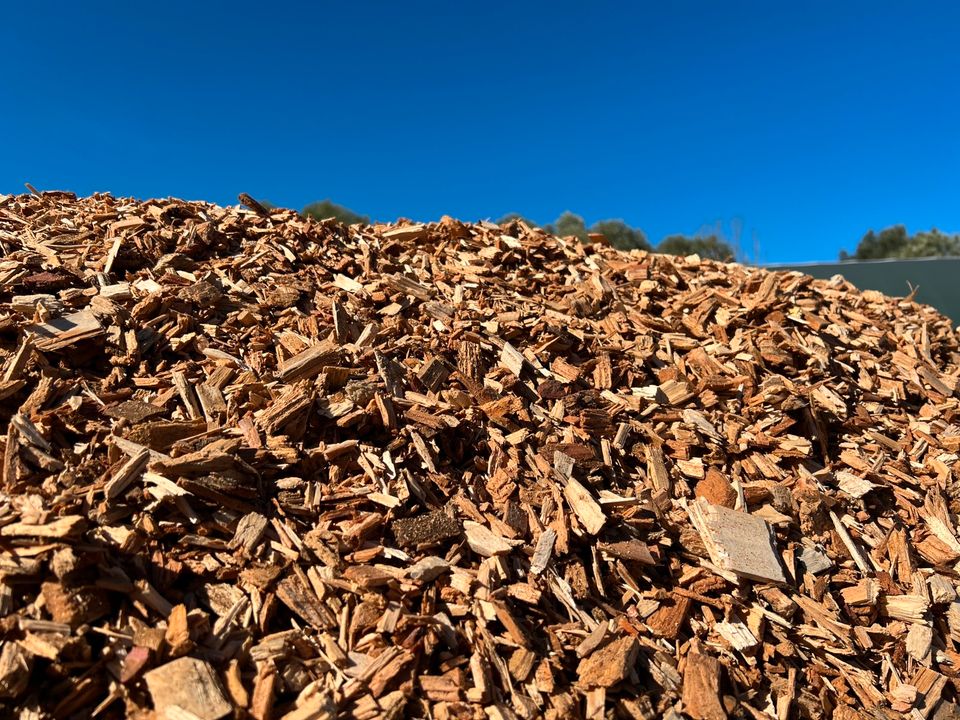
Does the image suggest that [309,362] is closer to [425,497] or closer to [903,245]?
[425,497]

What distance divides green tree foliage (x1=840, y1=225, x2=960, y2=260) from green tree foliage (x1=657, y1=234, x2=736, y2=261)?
33.5 feet

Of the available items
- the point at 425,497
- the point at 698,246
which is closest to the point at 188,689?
the point at 425,497

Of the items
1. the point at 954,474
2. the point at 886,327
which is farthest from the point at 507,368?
the point at 886,327

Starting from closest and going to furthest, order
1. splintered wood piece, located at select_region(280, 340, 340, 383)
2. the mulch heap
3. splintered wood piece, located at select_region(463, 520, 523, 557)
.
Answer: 1. the mulch heap
2. splintered wood piece, located at select_region(463, 520, 523, 557)
3. splintered wood piece, located at select_region(280, 340, 340, 383)

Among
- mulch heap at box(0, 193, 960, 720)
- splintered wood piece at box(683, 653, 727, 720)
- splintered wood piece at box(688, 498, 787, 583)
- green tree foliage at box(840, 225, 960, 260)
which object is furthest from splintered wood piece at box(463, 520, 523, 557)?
green tree foliage at box(840, 225, 960, 260)

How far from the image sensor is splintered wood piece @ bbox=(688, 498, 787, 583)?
2949 millimetres

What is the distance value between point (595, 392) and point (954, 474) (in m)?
2.24

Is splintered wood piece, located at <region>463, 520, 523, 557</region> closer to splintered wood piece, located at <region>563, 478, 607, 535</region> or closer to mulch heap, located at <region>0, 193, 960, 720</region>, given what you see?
mulch heap, located at <region>0, 193, 960, 720</region>

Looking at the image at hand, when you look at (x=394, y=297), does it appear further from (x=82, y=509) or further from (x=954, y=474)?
(x=954, y=474)

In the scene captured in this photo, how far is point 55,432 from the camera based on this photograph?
110 inches

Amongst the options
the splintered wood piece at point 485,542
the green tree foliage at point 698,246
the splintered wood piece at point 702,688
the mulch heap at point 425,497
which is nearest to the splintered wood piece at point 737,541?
the mulch heap at point 425,497

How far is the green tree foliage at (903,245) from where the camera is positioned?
26.1 meters

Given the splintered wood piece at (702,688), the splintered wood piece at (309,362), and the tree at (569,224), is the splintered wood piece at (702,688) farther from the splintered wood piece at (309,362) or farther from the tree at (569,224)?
the tree at (569,224)

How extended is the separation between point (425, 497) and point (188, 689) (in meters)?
1.13
